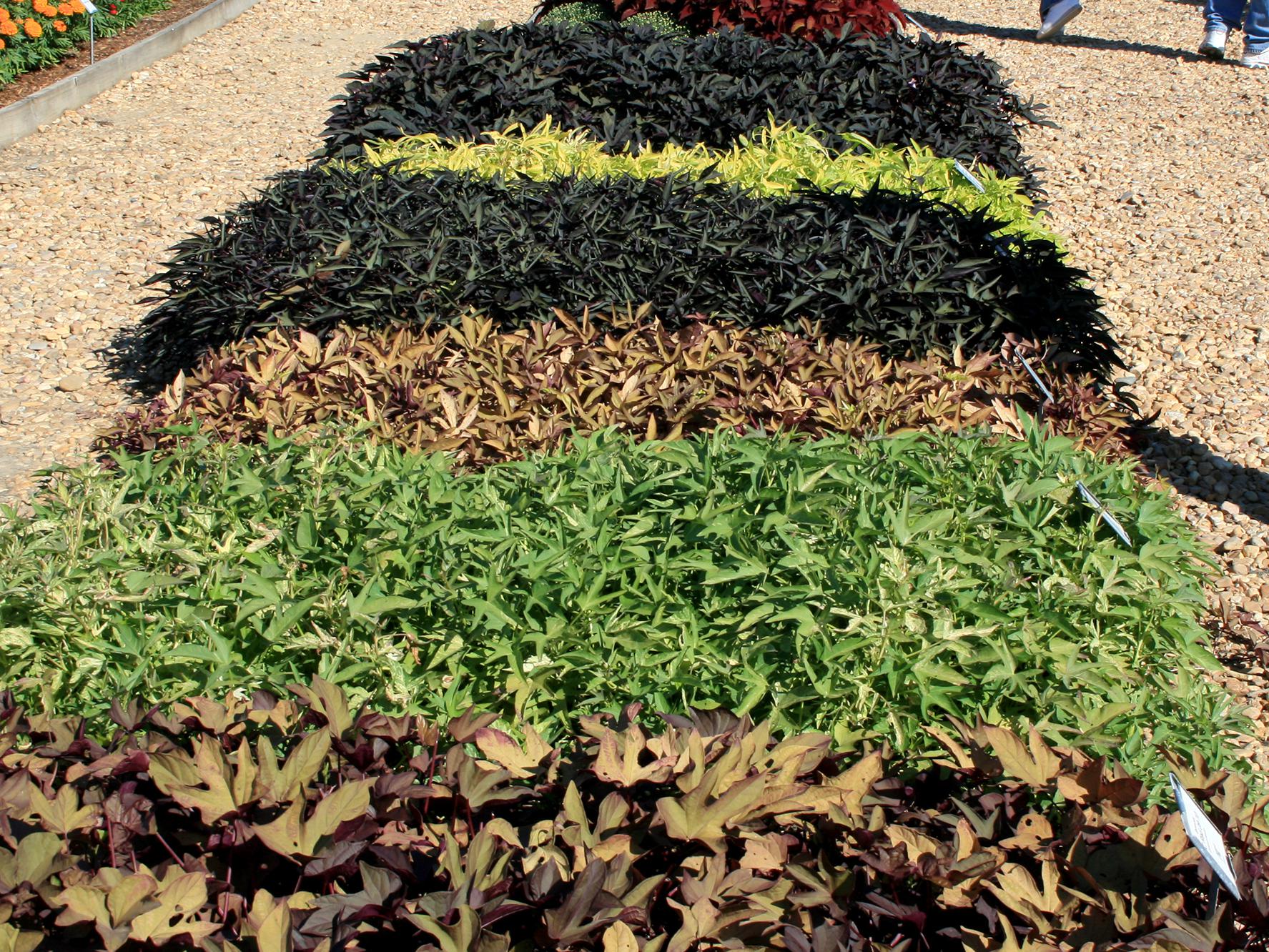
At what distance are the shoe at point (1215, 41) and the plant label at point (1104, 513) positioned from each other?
8612 mm

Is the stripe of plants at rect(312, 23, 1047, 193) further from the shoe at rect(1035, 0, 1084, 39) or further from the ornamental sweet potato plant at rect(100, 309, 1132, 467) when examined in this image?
the shoe at rect(1035, 0, 1084, 39)

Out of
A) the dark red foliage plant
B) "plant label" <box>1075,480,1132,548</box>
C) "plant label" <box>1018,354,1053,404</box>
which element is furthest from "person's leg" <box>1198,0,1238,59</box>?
"plant label" <box>1075,480,1132,548</box>

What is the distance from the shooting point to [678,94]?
20.5ft

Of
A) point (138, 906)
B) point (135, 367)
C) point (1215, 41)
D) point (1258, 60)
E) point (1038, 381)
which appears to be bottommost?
point (1258, 60)

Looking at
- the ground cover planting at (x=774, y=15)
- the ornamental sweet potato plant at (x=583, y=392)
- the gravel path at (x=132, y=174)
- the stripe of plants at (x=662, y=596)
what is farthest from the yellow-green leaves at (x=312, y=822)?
the ground cover planting at (x=774, y=15)

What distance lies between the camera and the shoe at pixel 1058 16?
10.1 metres

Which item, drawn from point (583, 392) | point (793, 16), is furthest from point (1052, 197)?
point (583, 392)

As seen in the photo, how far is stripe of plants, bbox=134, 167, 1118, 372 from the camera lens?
4.05 meters

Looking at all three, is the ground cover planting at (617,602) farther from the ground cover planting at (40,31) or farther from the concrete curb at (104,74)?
the ground cover planting at (40,31)

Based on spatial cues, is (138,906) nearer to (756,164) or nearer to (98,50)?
(756,164)

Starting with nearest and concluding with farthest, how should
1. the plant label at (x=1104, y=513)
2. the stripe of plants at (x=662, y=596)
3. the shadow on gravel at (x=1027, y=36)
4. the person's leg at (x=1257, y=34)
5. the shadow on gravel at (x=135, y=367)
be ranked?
1. the stripe of plants at (x=662, y=596)
2. the plant label at (x=1104, y=513)
3. the shadow on gravel at (x=135, y=367)
4. the person's leg at (x=1257, y=34)
5. the shadow on gravel at (x=1027, y=36)

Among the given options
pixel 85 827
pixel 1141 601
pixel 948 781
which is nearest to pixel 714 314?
pixel 1141 601

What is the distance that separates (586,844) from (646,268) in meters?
2.86

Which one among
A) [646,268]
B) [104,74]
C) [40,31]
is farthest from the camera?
[104,74]
